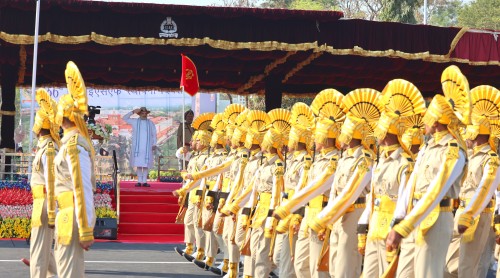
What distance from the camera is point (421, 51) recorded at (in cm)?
2341

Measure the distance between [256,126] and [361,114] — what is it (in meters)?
4.05

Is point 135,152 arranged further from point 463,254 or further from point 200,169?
point 463,254

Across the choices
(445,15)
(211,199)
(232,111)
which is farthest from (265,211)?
(445,15)

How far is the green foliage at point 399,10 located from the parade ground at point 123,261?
35221mm

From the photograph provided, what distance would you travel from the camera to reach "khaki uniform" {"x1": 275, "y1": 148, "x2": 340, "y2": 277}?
11.2 metres

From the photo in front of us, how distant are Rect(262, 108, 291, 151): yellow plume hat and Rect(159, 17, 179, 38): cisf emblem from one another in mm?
8304

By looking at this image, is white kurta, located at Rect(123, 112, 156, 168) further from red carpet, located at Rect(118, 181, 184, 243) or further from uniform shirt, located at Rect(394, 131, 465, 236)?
uniform shirt, located at Rect(394, 131, 465, 236)

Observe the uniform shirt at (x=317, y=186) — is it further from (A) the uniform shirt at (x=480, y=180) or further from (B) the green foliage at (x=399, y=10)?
(B) the green foliage at (x=399, y=10)

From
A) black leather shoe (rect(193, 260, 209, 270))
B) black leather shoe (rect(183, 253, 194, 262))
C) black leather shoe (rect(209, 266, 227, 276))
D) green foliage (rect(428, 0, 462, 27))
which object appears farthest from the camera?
green foliage (rect(428, 0, 462, 27))

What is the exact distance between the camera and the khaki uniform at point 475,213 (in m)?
11.0

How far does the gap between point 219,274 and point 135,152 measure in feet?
34.3

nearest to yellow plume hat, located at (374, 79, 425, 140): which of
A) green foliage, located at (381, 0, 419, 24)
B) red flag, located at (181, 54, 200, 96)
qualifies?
red flag, located at (181, 54, 200, 96)

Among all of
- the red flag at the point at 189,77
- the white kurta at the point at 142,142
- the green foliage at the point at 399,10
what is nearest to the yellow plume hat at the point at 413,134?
the red flag at the point at 189,77

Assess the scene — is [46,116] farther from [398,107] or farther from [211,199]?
[211,199]
